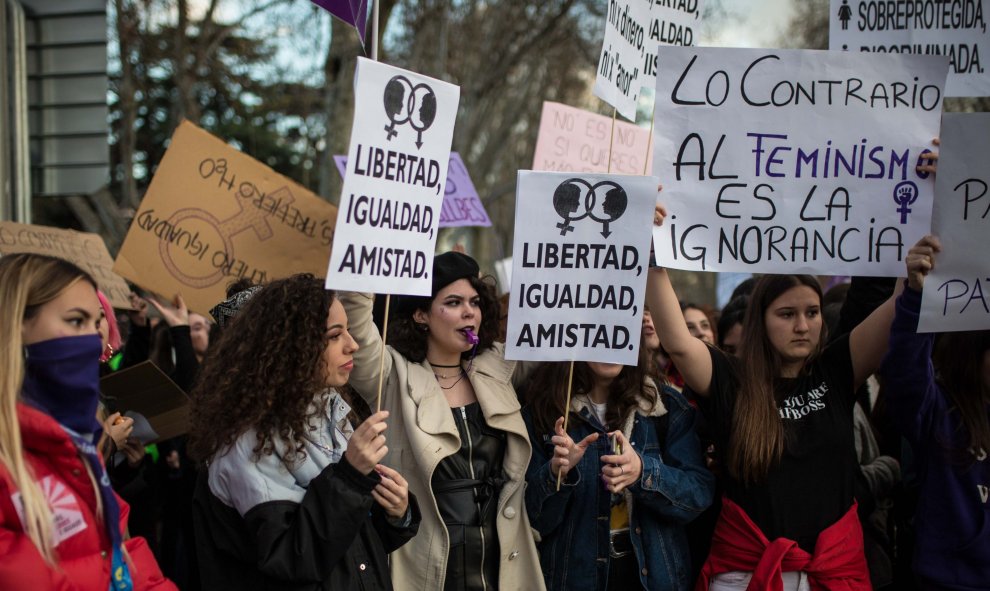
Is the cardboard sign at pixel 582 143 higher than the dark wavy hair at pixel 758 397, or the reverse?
the cardboard sign at pixel 582 143

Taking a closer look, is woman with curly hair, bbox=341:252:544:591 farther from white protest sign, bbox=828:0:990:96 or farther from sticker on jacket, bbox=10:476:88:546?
white protest sign, bbox=828:0:990:96

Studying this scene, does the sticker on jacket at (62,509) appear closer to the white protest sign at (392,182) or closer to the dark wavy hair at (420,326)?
the white protest sign at (392,182)

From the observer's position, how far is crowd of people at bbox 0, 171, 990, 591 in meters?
2.96

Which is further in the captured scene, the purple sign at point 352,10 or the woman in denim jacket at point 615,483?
the purple sign at point 352,10

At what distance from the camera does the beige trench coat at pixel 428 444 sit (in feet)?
12.0

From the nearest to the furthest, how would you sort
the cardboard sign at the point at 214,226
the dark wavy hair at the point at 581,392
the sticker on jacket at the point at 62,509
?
the sticker on jacket at the point at 62,509 → the dark wavy hair at the point at 581,392 → the cardboard sign at the point at 214,226

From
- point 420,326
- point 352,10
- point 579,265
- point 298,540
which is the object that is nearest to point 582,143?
point 352,10

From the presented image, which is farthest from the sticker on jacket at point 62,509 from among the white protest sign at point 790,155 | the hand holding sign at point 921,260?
the hand holding sign at point 921,260

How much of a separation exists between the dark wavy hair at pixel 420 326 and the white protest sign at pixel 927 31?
2091mm

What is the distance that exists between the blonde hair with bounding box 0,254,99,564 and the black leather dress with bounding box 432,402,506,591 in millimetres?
1597

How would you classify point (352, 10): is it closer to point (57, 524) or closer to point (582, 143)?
point (57, 524)

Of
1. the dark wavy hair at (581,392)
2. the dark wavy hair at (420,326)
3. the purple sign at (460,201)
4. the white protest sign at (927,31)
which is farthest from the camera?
the purple sign at (460,201)

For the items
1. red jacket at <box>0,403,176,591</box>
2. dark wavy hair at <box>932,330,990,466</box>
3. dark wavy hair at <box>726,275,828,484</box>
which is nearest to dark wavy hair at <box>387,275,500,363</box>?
dark wavy hair at <box>726,275,828,484</box>

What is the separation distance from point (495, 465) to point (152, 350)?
2794mm
